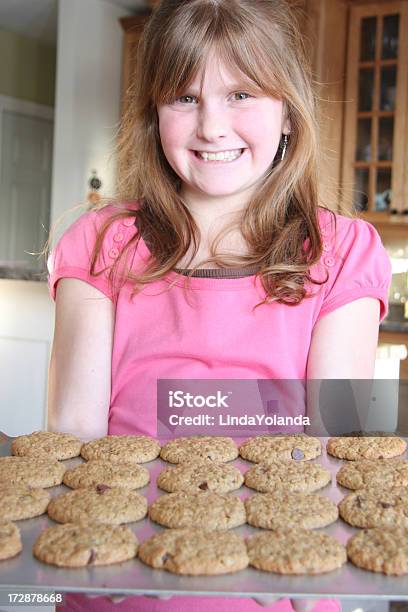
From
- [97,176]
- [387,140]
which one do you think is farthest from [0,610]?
[97,176]

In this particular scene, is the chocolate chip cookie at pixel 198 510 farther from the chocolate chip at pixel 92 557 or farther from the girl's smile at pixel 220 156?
the girl's smile at pixel 220 156

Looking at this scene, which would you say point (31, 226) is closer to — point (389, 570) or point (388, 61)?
point (388, 61)

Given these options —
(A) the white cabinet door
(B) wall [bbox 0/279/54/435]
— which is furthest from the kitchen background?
(A) the white cabinet door

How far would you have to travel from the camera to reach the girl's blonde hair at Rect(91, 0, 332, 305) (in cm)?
112

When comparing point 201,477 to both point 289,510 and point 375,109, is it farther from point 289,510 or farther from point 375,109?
point 375,109

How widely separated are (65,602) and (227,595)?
0.15 meters

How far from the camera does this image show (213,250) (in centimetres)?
127

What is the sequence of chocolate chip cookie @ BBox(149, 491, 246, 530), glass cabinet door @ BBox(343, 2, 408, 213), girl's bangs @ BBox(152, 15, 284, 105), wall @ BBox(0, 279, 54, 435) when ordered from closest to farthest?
chocolate chip cookie @ BBox(149, 491, 246, 530)
girl's bangs @ BBox(152, 15, 284, 105)
wall @ BBox(0, 279, 54, 435)
glass cabinet door @ BBox(343, 2, 408, 213)

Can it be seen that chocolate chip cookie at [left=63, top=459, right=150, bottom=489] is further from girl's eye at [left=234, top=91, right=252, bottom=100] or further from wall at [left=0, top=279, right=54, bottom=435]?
wall at [left=0, top=279, right=54, bottom=435]

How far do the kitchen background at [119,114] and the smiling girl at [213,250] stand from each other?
1.55ft

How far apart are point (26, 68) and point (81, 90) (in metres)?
1.51

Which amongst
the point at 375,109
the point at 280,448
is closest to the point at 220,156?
the point at 280,448

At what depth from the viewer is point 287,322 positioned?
123 cm

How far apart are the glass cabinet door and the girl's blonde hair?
2597mm
